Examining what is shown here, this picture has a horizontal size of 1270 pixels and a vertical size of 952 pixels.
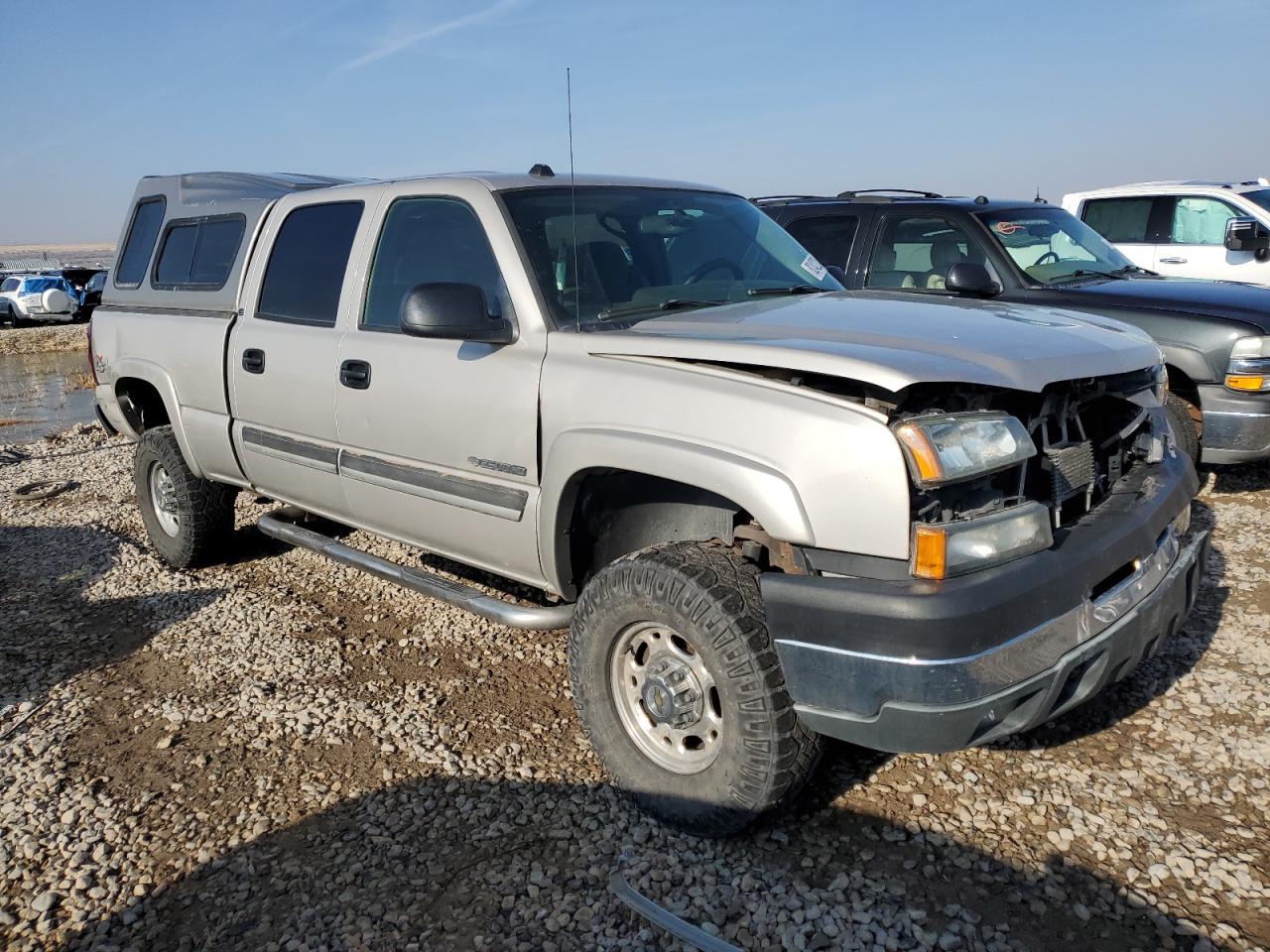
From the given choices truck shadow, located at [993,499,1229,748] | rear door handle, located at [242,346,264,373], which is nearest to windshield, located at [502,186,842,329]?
rear door handle, located at [242,346,264,373]

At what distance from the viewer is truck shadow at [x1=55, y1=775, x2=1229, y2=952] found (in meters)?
2.44

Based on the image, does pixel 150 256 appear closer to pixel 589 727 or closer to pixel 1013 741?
pixel 589 727

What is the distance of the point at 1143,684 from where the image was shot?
3627mm

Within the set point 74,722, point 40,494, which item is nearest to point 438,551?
point 74,722

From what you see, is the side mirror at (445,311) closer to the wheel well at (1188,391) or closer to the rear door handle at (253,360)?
the rear door handle at (253,360)

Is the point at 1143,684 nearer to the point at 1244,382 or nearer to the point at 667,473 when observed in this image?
the point at 667,473

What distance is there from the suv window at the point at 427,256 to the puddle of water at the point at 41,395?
9347 millimetres

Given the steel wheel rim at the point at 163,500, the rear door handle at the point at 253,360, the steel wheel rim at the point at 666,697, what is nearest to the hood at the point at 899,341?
the steel wheel rim at the point at 666,697

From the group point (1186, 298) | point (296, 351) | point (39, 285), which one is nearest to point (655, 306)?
point (296, 351)

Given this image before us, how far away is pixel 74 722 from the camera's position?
3.71m

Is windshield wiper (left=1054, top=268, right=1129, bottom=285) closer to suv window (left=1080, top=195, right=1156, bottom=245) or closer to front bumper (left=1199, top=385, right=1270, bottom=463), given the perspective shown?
front bumper (left=1199, top=385, right=1270, bottom=463)

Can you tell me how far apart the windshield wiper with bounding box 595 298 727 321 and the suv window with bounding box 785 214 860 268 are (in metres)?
3.49

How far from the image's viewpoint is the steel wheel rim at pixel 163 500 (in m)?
5.36

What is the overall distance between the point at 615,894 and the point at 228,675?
224 centimetres
